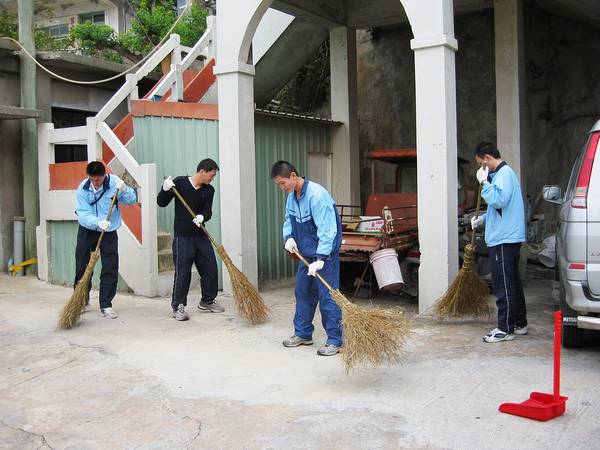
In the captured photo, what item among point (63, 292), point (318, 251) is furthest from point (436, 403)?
point (63, 292)

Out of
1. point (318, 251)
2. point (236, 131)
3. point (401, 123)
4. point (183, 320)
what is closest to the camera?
point (318, 251)

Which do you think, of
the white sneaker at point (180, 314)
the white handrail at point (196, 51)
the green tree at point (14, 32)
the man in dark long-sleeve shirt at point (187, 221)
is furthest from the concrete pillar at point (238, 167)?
the green tree at point (14, 32)

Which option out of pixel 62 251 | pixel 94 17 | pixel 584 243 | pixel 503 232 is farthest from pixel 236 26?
pixel 94 17

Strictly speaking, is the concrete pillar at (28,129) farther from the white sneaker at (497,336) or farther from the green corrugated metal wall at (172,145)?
the white sneaker at (497,336)

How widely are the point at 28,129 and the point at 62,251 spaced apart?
2.13 meters

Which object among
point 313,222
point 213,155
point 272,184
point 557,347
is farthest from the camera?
point 272,184

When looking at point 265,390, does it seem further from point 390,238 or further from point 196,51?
point 196,51

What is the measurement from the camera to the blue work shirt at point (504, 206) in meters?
5.98

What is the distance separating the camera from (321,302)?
5.77m

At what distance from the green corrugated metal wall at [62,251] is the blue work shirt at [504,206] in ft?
20.2

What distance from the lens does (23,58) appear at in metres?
10.4

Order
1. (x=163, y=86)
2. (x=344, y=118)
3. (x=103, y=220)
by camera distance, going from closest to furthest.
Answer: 1. (x=103, y=220)
2. (x=163, y=86)
3. (x=344, y=118)

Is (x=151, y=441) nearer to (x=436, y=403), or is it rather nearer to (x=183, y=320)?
(x=436, y=403)

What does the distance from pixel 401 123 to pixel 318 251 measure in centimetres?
739
